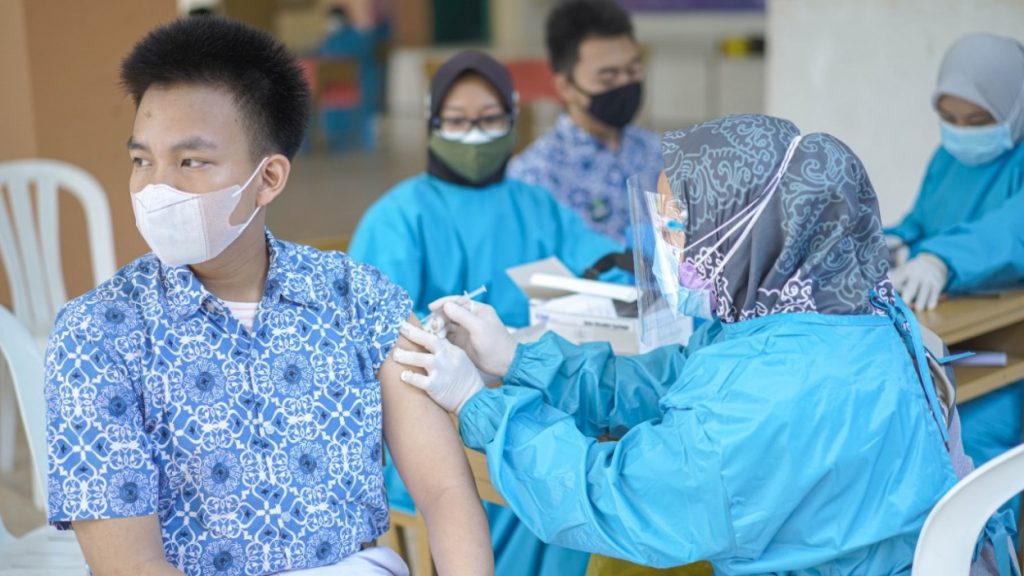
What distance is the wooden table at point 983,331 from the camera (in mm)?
2344

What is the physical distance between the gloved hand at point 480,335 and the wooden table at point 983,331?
91 cm

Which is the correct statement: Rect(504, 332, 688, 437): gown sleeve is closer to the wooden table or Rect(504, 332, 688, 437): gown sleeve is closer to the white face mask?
the white face mask

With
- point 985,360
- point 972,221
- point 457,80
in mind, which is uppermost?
point 457,80

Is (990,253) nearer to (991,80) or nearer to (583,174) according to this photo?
(991,80)

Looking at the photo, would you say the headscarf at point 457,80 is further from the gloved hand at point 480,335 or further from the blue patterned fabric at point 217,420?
the blue patterned fabric at point 217,420

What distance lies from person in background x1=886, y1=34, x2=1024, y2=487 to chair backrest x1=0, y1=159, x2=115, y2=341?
2145 mm

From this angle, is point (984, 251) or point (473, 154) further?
point (473, 154)

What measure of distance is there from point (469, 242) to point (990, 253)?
47.1 inches

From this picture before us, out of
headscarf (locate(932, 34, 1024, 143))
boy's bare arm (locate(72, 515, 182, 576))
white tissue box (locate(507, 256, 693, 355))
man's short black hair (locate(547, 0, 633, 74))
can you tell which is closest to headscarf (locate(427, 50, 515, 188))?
white tissue box (locate(507, 256, 693, 355))

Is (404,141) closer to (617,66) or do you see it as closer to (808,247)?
(617,66)

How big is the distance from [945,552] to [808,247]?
44cm

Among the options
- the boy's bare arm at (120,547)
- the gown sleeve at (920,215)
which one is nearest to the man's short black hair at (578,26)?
the gown sleeve at (920,215)

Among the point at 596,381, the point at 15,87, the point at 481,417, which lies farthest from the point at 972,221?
the point at 15,87

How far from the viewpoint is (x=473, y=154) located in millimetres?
2816
